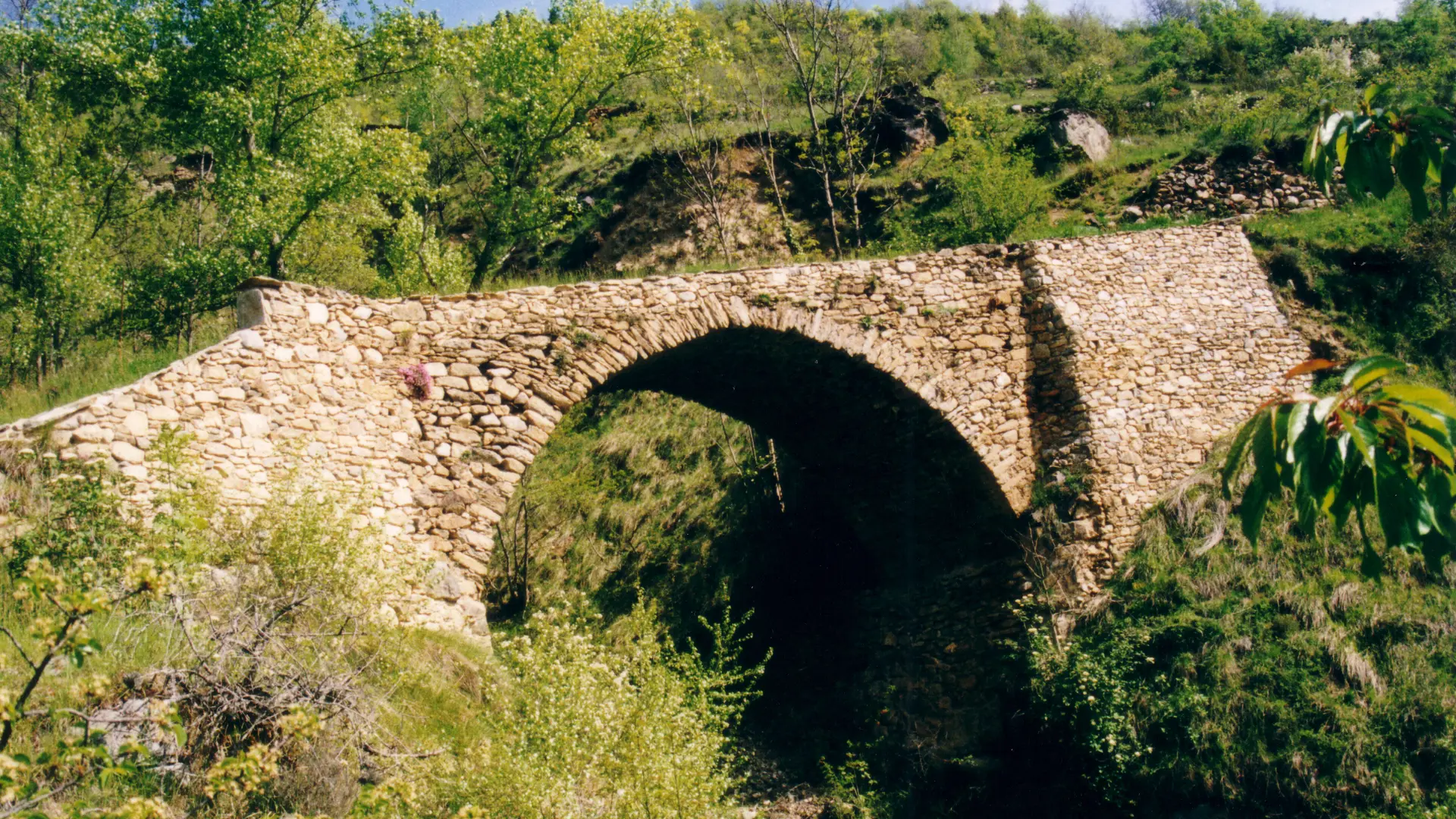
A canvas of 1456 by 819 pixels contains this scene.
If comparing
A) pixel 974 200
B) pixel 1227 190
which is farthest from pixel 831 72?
pixel 1227 190

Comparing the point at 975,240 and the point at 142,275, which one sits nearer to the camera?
the point at 975,240

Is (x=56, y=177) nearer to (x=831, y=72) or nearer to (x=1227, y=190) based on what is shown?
(x=831, y=72)

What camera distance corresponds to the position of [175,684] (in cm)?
519

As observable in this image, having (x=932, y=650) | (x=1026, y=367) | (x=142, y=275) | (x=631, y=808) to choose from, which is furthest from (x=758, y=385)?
(x=142, y=275)

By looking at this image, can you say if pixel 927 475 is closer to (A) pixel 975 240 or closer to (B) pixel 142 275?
(A) pixel 975 240

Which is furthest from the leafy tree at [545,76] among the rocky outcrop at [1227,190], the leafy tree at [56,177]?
the rocky outcrop at [1227,190]

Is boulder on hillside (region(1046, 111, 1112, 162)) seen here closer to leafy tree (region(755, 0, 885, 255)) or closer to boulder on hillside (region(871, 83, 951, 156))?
boulder on hillside (region(871, 83, 951, 156))

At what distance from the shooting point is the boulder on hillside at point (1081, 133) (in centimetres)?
2117

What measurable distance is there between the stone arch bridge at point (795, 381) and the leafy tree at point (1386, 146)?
6.37 m

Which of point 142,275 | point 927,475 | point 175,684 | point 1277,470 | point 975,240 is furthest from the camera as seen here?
point 142,275

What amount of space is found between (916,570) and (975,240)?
5275mm

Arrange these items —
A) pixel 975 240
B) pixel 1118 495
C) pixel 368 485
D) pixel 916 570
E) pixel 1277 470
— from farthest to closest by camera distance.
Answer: pixel 975 240, pixel 916 570, pixel 1118 495, pixel 368 485, pixel 1277 470

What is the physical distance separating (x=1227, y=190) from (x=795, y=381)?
39.0ft

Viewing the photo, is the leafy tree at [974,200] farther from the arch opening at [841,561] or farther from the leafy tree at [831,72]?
the arch opening at [841,561]
